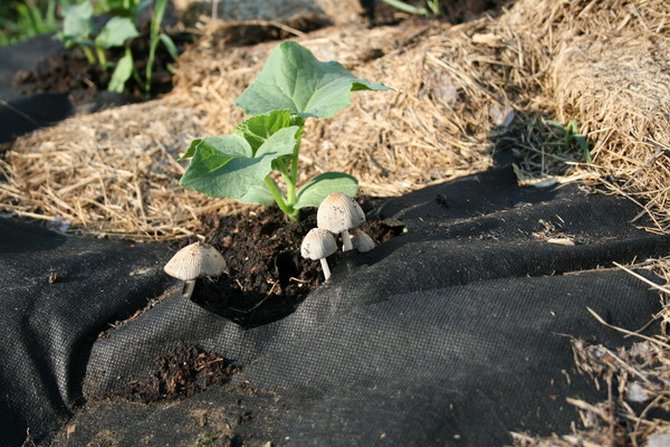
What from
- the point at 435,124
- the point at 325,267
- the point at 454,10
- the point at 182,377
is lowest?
the point at 182,377

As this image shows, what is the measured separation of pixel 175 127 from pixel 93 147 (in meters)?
0.51

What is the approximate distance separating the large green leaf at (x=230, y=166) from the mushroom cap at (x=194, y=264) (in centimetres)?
22

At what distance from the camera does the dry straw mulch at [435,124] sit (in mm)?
3205

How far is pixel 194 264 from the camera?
7.81 ft

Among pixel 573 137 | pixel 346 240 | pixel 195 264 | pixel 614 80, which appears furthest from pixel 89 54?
pixel 614 80

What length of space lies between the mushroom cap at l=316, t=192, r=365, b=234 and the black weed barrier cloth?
178mm

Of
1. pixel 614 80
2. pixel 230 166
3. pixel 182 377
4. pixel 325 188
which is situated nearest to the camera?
pixel 182 377

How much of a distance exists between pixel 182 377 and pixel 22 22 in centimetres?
587

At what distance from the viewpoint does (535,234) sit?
2.63m

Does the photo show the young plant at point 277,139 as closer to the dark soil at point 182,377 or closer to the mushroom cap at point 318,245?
the mushroom cap at point 318,245

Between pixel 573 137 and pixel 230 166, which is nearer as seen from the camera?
pixel 230 166

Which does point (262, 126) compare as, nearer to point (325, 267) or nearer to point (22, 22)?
point (325, 267)

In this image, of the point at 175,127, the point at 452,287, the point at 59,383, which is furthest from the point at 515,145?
the point at 59,383

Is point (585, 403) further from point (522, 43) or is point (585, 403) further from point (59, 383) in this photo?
point (522, 43)
